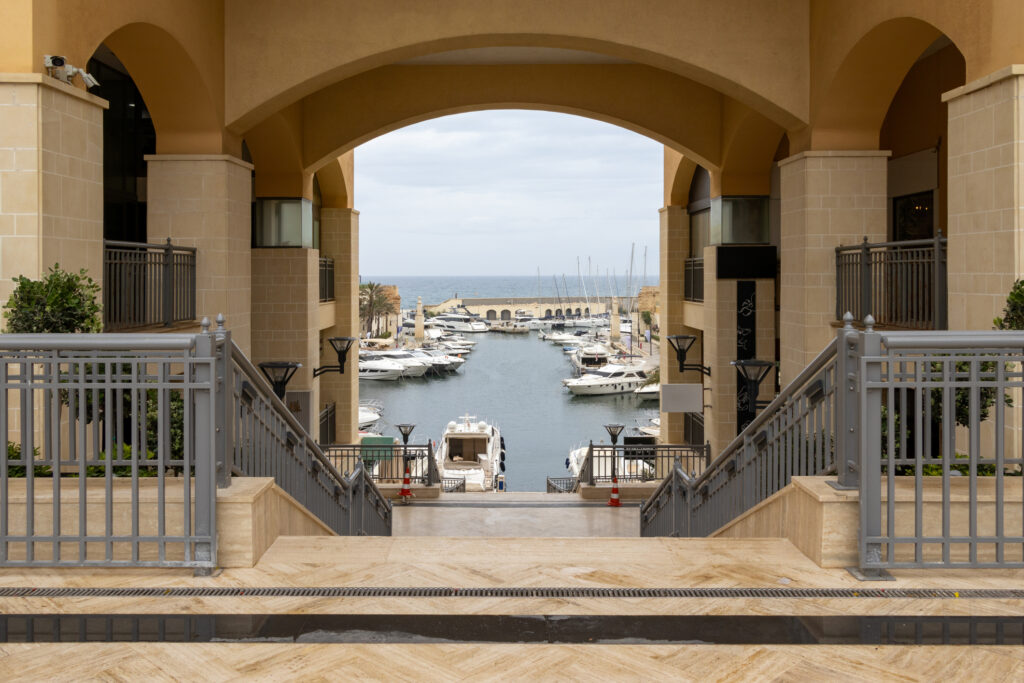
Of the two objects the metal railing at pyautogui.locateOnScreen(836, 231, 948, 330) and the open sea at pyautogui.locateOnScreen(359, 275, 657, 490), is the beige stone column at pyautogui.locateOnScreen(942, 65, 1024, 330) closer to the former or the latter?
the metal railing at pyautogui.locateOnScreen(836, 231, 948, 330)

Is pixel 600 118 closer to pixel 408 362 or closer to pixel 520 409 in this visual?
pixel 520 409

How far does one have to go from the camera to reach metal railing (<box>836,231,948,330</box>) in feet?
33.8

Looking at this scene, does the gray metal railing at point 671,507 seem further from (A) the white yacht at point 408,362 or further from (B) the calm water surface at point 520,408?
(A) the white yacht at point 408,362

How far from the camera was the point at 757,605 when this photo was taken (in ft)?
14.3

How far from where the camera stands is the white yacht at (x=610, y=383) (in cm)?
6456

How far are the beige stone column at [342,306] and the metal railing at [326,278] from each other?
0.59 ft

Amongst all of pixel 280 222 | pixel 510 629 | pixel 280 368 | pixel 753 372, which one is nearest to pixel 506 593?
pixel 510 629

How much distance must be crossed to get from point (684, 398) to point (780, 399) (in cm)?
1078

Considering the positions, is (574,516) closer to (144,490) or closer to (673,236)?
(673,236)

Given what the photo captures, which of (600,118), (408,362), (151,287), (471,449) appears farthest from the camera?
(408,362)

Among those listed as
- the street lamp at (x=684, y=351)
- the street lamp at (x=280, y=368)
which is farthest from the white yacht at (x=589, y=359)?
the street lamp at (x=280, y=368)

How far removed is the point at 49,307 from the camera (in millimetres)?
6855

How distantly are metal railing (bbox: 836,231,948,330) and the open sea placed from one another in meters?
28.6

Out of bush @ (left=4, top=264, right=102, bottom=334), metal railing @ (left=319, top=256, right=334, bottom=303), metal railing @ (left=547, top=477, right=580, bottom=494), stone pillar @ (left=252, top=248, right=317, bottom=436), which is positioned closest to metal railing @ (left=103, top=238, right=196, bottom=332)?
bush @ (left=4, top=264, right=102, bottom=334)
